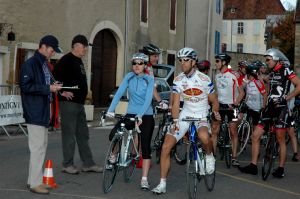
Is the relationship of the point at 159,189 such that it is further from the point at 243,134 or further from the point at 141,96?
the point at 243,134

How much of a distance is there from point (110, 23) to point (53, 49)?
18.4m

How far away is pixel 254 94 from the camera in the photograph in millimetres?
11125

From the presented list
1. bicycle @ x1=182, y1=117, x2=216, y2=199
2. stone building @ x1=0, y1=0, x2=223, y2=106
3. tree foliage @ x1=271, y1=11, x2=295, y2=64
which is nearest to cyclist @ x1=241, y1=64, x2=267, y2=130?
bicycle @ x1=182, y1=117, x2=216, y2=199

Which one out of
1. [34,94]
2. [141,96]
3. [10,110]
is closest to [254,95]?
[141,96]

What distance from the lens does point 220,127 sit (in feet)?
35.8

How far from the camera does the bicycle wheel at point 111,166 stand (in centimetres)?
772

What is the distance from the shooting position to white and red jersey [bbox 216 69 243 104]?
35.1 feet

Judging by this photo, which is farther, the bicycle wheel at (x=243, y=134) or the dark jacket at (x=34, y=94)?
the bicycle wheel at (x=243, y=134)

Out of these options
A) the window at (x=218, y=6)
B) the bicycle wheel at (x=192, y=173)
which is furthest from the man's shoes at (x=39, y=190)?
the window at (x=218, y=6)

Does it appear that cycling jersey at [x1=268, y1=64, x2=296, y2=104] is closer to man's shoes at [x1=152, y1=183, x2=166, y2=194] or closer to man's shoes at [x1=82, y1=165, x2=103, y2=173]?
man's shoes at [x1=152, y1=183, x2=166, y2=194]

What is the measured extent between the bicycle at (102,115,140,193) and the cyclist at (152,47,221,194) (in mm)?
561

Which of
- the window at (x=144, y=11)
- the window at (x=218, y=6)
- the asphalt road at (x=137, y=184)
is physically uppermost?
the window at (x=218, y=6)

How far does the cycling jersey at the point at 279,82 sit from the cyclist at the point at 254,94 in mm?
1283

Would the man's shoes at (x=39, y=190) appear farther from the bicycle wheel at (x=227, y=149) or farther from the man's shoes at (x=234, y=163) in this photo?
the man's shoes at (x=234, y=163)
